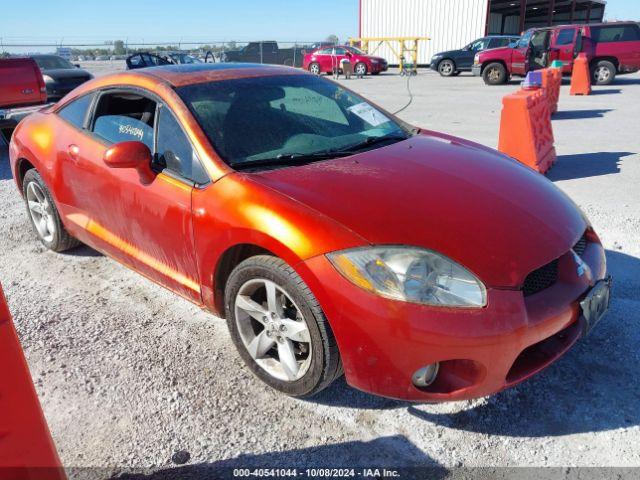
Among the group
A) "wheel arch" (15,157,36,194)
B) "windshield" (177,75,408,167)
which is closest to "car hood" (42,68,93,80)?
"wheel arch" (15,157,36,194)

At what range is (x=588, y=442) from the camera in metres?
2.28

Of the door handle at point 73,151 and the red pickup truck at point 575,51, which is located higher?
the door handle at point 73,151

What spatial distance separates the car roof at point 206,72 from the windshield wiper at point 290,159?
784 millimetres

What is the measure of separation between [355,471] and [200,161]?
167 cm

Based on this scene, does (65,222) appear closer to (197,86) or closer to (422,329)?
(197,86)

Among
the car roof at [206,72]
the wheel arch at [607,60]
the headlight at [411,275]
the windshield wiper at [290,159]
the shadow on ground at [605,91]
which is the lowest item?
the shadow on ground at [605,91]

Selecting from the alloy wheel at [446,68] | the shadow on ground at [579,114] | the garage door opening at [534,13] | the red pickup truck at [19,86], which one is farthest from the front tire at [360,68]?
the red pickup truck at [19,86]

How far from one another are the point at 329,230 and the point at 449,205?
642 millimetres

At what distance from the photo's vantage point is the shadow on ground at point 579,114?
10.9m

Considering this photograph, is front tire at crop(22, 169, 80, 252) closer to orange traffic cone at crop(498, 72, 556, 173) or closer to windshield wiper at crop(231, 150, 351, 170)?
windshield wiper at crop(231, 150, 351, 170)

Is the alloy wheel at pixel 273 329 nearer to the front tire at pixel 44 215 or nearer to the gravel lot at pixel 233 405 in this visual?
the gravel lot at pixel 233 405

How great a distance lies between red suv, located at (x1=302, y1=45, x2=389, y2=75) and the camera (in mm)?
25719

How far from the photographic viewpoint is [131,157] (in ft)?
9.18

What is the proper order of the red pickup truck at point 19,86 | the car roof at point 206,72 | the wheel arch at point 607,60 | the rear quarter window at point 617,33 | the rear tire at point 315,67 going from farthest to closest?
the rear tire at point 315,67 → the wheel arch at point 607,60 → the rear quarter window at point 617,33 → the red pickup truck at point 19,86 → the car roof at point 206,72
